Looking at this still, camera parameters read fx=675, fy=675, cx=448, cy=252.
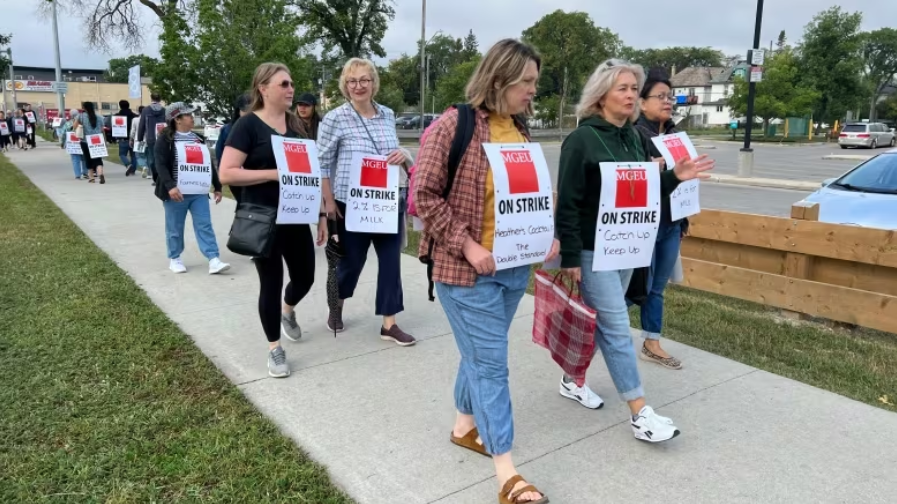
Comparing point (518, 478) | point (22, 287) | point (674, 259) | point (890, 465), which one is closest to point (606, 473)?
point (518, 478)

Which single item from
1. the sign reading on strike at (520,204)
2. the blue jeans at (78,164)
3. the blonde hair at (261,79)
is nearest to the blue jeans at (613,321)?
the sign reading on strike at (520,204)

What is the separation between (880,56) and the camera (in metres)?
83.6

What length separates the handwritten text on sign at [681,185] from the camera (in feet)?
13.4

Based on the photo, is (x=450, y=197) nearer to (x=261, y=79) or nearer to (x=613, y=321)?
(x=613, y=321)

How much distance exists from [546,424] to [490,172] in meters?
1.58

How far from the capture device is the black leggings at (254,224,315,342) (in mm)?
4004

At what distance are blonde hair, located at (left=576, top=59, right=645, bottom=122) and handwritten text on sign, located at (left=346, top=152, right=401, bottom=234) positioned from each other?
160 centimetres

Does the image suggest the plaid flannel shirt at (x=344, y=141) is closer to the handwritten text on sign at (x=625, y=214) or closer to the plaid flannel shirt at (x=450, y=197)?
the handwritten text on sign at (x=625, y=214)

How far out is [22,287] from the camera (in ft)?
19.5

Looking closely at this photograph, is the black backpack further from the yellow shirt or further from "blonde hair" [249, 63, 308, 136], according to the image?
"blonde hair" [249, 63, 308, 136]

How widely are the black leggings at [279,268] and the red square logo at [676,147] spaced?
232 cm

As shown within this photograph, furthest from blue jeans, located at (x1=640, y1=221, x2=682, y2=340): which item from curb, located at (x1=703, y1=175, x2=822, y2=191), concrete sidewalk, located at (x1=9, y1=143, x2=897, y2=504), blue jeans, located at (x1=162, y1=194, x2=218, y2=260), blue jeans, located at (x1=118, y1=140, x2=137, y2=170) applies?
blue jeans, located at (x1=118, y1=140, x2=137, y2=170)

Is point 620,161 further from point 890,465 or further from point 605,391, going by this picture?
point 890,465

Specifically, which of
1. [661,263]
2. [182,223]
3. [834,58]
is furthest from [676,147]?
[834,58]
